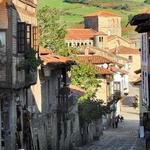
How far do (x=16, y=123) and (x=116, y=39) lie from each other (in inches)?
5643

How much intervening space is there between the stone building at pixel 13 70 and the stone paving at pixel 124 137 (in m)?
14.5

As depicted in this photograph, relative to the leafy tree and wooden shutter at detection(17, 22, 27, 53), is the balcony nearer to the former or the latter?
the leafy tree

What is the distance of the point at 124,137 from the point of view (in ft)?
190

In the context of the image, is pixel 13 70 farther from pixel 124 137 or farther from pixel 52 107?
pixel 124 137

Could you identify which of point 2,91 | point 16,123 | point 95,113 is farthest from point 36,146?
point 95,113

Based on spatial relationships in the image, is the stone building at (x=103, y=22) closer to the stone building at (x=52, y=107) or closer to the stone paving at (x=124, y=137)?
the stone paving at (x=124, y=137)

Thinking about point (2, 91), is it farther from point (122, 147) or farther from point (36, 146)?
point (122, 147)

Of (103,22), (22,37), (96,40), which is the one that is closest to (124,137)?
(22,37)

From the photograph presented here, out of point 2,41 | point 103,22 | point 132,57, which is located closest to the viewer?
point 2,41

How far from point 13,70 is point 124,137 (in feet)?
103

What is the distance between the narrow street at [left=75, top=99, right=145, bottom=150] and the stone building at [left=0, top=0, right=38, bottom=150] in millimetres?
14544

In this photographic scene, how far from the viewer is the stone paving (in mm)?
46219

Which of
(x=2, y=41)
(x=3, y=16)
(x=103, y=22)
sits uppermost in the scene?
(x=103, y=22)

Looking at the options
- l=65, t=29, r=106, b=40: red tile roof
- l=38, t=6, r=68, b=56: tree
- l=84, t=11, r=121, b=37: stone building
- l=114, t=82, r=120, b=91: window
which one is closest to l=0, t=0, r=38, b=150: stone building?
l=38, t=6, r=68, b=56: tree
